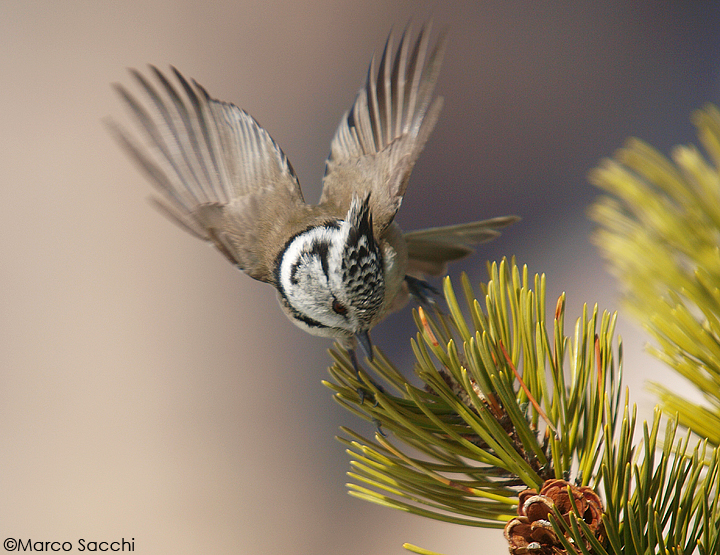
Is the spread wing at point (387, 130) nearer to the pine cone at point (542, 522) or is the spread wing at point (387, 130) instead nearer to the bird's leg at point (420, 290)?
the bird's leg at point (420, 290)

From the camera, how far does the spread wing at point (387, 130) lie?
56 centimetres

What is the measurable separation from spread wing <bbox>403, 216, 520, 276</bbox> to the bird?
0.08m

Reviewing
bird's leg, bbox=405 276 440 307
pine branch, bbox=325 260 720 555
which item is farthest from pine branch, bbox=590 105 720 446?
bird's leg, bbox=405 276 440 307

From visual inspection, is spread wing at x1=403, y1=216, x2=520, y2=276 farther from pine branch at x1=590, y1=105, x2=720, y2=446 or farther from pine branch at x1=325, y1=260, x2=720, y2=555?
pine branch at x1=325, y1=260, x2=720, y2=555

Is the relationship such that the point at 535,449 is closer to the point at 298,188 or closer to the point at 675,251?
the point at 675,251

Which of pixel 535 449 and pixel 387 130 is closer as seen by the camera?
pixel 535 449

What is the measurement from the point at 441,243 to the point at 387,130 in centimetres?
27

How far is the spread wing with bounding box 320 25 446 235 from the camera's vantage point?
0.56 meters

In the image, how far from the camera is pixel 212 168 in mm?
587

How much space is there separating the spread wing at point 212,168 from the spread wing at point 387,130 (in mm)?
69

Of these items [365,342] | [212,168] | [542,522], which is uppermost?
[212,168]

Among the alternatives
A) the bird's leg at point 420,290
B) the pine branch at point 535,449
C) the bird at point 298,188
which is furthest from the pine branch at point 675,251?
the bird's leg at point 420,290

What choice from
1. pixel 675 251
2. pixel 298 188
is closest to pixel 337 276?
pixel 298 188

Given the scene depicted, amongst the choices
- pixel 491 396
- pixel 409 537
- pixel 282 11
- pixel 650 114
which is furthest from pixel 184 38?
pixel 491 396
